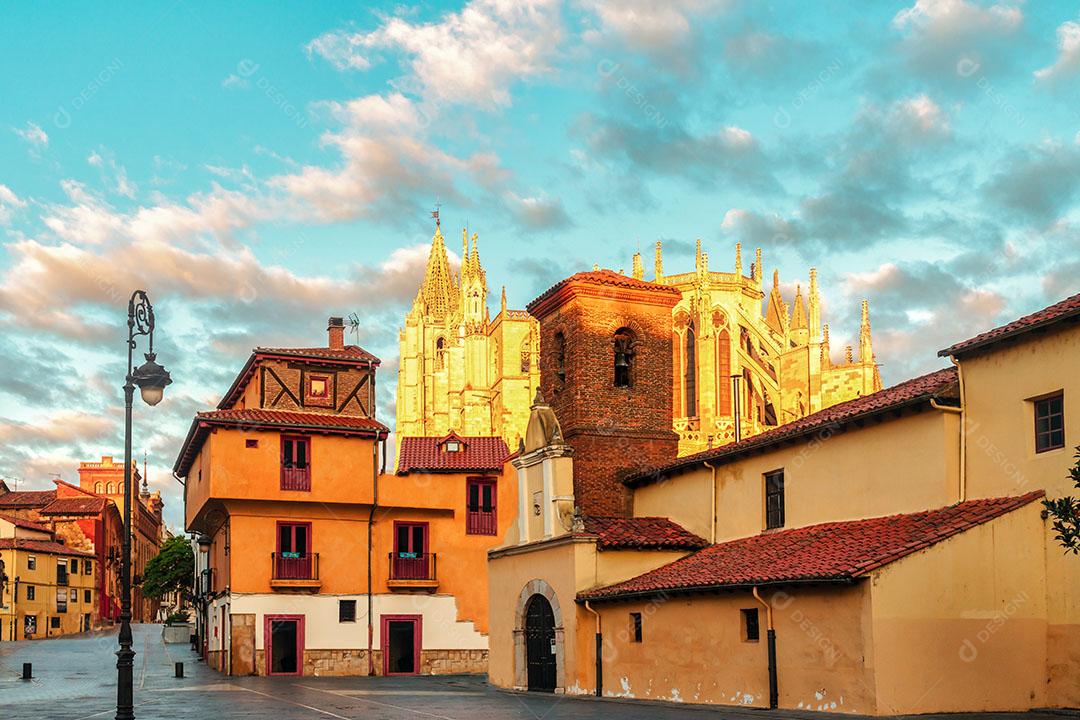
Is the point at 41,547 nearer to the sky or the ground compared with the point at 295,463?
nearer to the ground

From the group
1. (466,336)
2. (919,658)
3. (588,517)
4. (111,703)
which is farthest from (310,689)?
(466,336)

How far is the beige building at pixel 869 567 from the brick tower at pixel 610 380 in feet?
11.4

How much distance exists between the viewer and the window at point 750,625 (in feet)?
73.9

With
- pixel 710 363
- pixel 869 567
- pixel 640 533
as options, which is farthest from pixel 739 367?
pixel 869 567

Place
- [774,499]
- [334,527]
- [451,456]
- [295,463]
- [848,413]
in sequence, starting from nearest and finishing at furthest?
[848,413] → [774,499] → [295,463] → [334,527] → [451,456]

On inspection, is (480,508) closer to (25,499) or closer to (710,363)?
(710,363)

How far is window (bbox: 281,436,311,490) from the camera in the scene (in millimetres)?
40781

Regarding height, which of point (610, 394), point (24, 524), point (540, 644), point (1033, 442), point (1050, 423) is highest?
point (610, 394)

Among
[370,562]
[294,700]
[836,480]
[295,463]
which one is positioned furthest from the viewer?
[370,562]

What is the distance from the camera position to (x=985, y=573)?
20016 millimetres

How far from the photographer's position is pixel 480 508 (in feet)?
146

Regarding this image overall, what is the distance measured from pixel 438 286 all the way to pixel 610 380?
104m

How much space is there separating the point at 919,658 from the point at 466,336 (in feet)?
257

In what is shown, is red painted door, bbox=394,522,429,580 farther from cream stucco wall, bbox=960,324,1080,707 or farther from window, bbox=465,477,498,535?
cream stucco wall, bbox=960,324,1080,707
